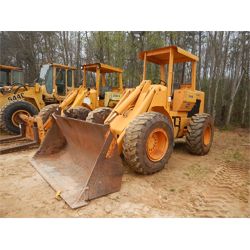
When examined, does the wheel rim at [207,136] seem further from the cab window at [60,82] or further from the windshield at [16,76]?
the windshield at [16,76]

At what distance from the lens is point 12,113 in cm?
788

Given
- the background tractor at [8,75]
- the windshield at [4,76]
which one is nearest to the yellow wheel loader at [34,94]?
the background tractor at [8,75]

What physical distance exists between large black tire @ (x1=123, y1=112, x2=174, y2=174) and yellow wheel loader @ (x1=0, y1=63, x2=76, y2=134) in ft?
17.6

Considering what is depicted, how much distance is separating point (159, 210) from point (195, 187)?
1.09m

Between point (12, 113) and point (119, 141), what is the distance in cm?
532

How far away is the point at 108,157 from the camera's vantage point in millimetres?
3395

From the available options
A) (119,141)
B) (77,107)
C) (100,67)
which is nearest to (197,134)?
(119,141)

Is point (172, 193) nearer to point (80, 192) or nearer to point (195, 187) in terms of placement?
point (195, 187)

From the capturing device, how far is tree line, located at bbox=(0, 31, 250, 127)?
11.1 metres

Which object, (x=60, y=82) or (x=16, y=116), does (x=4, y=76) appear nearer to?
(x=60, y=82)

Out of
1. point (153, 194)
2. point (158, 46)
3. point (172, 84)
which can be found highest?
point (158, 46)

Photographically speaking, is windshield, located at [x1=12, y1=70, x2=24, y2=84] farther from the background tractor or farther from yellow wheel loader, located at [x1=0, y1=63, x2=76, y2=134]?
yellow wheel loader, located at [x1=0, y1=63, x2=76, y2=134]

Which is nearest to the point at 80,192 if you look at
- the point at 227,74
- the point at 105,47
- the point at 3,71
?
the point at 3,71

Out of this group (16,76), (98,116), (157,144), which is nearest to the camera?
(157,144)
